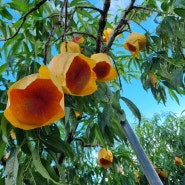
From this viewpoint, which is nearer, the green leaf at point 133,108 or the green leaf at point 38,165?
the green leaf at point 38,165

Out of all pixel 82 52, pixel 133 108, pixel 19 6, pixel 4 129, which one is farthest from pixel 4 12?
pixel 4 129

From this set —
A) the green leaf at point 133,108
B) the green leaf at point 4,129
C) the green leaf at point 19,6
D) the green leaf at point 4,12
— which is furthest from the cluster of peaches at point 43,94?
the green leaf at point 4,12

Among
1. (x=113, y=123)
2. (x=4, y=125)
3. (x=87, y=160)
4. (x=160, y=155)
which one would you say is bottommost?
(x=160, y=155)

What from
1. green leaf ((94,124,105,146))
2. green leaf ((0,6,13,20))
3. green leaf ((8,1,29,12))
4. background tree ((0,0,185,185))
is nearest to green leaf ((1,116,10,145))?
background tree ((0,0,185,185))

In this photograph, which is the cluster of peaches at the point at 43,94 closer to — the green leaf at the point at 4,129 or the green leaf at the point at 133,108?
the green leaf at the point at 4,129

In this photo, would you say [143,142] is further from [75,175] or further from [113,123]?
[113,123]

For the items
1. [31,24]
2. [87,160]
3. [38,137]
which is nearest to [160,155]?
[87,160]

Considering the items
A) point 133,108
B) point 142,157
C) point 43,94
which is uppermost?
point 43,94

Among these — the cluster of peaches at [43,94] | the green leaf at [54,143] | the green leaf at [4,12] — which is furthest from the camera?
the green leaf at [4,12]

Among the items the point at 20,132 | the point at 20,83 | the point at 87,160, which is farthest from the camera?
the point at 87,160

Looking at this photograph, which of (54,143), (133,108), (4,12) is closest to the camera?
(54,143)

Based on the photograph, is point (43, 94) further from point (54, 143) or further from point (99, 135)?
point (99, 135)

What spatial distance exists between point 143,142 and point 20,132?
2.27 meters

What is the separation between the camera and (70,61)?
48cm
